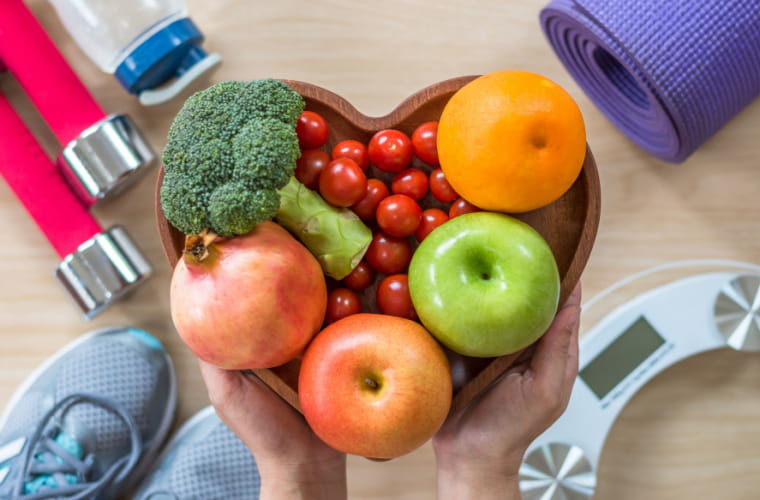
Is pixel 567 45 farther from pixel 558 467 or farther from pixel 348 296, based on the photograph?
pixel 558 467

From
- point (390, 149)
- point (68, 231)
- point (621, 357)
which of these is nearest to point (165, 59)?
point (68, 231)

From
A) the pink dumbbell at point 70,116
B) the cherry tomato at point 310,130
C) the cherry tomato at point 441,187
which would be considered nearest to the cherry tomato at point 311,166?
the cherry tomato at point 310,130

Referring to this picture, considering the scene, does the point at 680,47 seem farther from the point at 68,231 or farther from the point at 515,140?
the point at 68,231

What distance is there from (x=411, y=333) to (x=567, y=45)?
0.51m

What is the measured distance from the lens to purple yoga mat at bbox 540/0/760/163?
28.4 inches

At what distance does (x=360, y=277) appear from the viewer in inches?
26.6

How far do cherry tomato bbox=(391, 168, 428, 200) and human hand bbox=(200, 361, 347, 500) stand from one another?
0.28 metres

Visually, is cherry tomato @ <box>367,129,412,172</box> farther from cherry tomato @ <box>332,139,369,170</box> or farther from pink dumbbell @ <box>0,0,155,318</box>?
pink dumbbell @ <box>0,0,155,318</box>

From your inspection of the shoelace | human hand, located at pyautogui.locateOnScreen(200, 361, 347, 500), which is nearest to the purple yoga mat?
human hand, located at pyautogui.locateOnScreen(200, 361, 347, 500)

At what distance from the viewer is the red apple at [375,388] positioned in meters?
0.57

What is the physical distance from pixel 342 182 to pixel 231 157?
0.11 meters

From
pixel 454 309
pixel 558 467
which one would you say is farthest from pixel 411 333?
pixel 558 467

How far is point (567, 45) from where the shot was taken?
2.83 ft

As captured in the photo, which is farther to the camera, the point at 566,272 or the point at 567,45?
the point at 567,45
